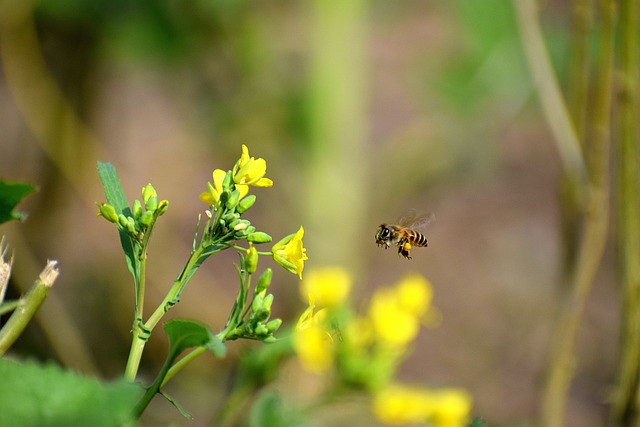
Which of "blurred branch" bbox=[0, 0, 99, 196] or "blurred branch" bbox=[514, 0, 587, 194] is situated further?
"blurred branch" bbox=[0, 0, 99, 196]

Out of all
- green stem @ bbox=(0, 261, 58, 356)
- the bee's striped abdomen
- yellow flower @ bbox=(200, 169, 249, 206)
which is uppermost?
the bee's striped abdomen

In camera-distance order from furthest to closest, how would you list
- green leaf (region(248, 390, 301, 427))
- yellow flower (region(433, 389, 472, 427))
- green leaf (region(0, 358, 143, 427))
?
1. yellow flower (region(433, 389, 472, 427))
2. green leaf (region(248, 390, 301, 427))
3. green leaf (region(0, 358, 143, 427))

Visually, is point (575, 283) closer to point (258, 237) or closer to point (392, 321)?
point (392, 321)

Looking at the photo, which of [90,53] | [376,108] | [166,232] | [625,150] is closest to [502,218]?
[376,108]

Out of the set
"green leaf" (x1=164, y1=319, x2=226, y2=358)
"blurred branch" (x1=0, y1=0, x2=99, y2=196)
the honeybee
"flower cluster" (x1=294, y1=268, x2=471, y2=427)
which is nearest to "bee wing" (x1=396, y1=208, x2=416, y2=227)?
the honeybee

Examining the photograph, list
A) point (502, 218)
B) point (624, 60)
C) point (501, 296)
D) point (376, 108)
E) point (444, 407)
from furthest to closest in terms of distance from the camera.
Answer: point (376, 108), point (502, 218), point (501, 296), point (624, 60), point (444, 407)

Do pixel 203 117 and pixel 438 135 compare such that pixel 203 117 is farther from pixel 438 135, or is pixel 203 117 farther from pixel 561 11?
pixel 561 11

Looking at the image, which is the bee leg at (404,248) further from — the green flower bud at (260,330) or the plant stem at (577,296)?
the green flower bud at (260,330)

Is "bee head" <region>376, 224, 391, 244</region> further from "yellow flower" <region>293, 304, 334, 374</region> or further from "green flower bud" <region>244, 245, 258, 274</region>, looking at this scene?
"green flower bud" <region>244, 245, 258, 274</region>

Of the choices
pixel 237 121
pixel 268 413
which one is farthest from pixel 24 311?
pixel 237 121
